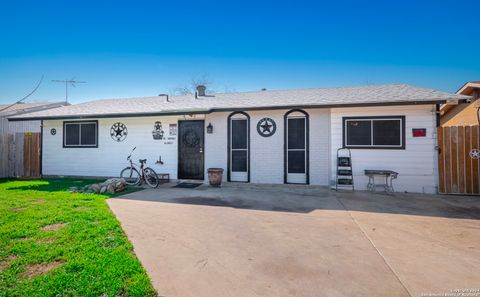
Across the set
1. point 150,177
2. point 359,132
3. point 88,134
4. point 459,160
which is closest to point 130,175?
point 150,177

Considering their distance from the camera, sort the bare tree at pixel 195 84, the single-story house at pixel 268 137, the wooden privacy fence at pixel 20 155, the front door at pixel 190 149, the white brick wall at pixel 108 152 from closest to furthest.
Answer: the single-story house at pixel 268 137
the front door at pixel 190 149
the white brick wall at pixel 108 152
the wooden privacy fence at pixel 20 155
the bare tree at pixel 195 84

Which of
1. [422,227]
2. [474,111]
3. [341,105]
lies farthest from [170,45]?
[474,111]

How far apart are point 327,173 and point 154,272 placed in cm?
639

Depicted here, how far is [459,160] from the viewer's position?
6.27 m

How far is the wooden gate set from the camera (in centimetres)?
616

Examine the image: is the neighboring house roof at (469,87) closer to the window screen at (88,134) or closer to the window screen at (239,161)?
the window screen at (239,161)

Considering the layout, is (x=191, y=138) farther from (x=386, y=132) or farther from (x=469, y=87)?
(x=469, y=87)

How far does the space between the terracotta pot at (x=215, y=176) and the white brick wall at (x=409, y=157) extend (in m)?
4.35

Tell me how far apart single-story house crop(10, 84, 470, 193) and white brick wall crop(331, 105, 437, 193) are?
25mm

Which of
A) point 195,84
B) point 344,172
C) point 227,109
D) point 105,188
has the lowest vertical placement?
point 105,188

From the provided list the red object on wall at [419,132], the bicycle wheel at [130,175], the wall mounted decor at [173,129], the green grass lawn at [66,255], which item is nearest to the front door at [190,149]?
the wall mounted decor at [173,129]

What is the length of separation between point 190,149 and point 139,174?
80.2 inches

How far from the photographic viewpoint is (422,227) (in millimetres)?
3770

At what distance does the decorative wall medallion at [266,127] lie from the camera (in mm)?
7883
